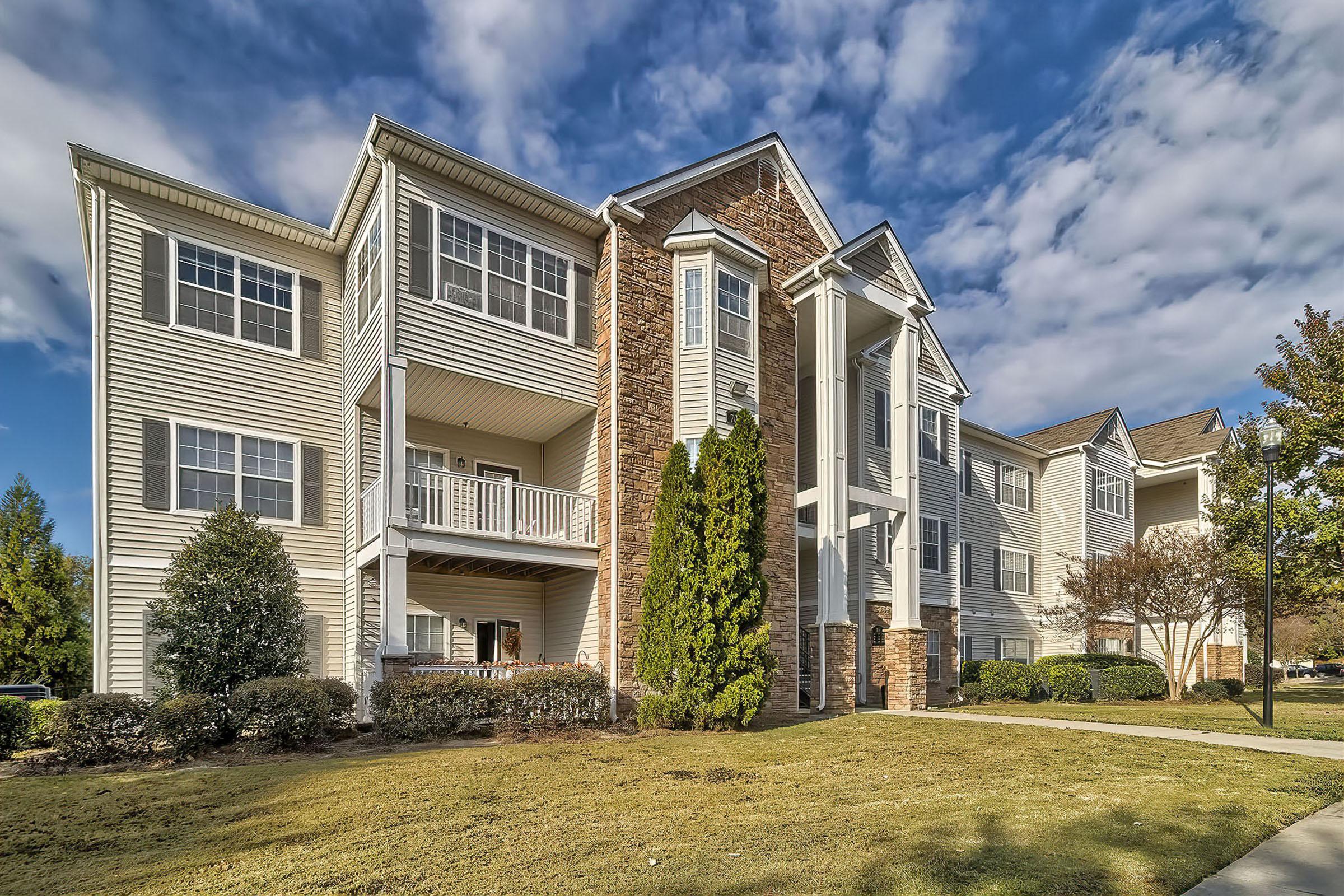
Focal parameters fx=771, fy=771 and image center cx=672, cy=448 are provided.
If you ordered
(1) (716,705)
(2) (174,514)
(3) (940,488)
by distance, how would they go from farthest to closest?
(3) (940,488), (2) (174,514), (1) (716,705)

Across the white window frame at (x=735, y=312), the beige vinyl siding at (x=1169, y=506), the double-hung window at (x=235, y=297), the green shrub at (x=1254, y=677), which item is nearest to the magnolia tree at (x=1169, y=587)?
the green shrub at (x=1254, y=677)

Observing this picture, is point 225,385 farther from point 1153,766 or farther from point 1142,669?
point 1142,669

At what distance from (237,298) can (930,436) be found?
19.5 meters

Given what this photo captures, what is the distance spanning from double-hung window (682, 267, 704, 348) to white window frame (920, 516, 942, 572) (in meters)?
11.5

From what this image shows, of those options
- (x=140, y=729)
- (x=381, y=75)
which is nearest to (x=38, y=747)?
(x=140, y=729)

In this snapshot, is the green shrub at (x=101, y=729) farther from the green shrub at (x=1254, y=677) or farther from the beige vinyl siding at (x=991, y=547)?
the green shrub at (x=1254, y=677)

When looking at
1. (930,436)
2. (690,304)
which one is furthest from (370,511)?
(930,436)

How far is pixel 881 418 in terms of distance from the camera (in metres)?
22.7

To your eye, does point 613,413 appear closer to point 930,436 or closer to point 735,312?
point 735,312

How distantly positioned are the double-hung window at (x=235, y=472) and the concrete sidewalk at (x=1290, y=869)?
14063 millimetres

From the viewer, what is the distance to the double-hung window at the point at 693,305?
16.0m

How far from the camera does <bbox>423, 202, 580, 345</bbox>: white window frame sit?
545 inches

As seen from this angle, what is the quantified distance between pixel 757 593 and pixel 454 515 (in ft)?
19.2

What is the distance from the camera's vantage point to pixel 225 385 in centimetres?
1434
